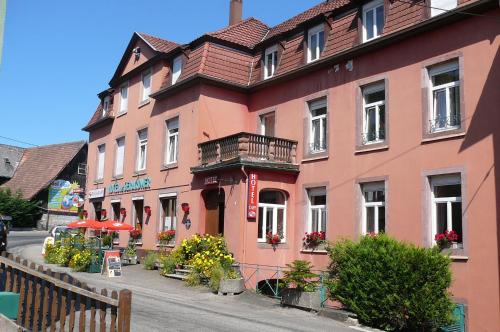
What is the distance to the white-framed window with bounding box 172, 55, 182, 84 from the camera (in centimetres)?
2471

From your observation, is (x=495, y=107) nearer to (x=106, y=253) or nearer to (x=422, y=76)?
(x=422, y=76)

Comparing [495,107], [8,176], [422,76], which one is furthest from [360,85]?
[8,176]

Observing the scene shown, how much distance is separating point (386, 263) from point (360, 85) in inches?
275


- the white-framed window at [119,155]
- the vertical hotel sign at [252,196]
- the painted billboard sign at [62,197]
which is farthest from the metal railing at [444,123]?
the painted billboard sign at [62,197]

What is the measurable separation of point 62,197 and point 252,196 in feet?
116

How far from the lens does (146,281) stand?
62.3 feet

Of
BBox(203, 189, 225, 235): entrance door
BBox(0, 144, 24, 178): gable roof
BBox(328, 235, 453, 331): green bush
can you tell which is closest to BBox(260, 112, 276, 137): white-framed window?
BBox(203, 189, 225, 235): entrance door

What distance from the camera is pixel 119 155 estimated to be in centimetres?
2967

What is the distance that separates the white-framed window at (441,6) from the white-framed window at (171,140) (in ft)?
40.6

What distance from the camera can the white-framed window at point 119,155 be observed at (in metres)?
29.3

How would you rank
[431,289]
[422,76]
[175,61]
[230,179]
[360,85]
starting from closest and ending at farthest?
[431,289]
[422,76]
[360,85]
[230,179]
[175,61]

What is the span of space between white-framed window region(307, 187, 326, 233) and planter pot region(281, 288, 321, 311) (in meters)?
4.43

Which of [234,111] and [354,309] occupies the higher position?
[234,111]

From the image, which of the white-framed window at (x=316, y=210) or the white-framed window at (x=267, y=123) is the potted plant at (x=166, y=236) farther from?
the white-framed window at (x=316, y=210)
